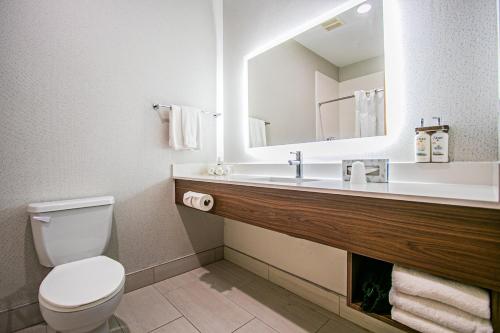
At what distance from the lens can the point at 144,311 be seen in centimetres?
150

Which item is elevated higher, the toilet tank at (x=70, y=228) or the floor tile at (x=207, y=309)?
the toilet tank at (x=70, y=228)

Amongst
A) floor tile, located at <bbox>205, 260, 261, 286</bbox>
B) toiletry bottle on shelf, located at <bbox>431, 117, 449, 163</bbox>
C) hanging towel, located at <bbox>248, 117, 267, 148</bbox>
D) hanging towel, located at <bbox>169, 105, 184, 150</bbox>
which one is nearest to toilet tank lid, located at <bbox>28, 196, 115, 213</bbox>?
hanging towel, located at <bbox>169, 105, 184, 150</bbox>

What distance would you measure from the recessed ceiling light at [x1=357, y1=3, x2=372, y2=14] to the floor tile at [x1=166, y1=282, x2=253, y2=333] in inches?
78.1

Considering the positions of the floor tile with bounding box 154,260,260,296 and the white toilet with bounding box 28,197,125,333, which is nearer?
the white toilet with bounding box 28,197,125,333

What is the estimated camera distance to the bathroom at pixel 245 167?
0.82 m

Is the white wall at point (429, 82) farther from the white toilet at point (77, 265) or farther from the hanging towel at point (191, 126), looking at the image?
the white toilet at point (77, 265)

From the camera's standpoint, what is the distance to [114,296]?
→ 104 cm

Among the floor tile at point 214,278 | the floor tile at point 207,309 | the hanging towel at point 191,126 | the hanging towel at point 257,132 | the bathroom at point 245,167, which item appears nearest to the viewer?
the bathroom at point 245,167

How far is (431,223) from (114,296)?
128cm

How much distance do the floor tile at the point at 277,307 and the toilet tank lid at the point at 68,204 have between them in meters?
1.07

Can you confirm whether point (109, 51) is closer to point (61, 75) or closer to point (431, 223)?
point (61, 75)

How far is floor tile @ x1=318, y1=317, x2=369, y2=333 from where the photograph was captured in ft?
4.26

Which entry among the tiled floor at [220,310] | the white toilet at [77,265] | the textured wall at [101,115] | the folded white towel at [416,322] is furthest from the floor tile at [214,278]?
the folded white towel at [416,322]

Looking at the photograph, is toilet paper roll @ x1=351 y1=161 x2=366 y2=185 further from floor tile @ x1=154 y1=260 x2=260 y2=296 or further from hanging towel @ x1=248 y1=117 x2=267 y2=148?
floor tile @ x1=154 y1=260 x2=260 y2=296
